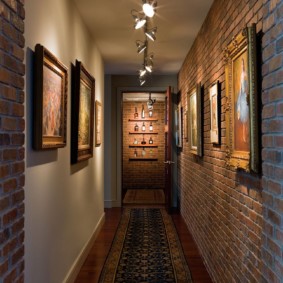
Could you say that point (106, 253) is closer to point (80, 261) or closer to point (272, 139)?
point (80, 261)

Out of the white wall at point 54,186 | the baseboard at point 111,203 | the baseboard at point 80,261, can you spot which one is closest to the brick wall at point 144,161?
the baseboard at point 111,203

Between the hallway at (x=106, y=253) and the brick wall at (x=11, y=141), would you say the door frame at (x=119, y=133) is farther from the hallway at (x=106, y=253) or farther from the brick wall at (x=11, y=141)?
the brick wall at (x=11, y=141)

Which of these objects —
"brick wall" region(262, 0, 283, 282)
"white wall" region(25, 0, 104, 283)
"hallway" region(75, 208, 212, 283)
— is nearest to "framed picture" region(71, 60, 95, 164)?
"white wall" region(25, 0, 104, 283)

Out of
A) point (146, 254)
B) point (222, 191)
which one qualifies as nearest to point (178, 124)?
point (146, 254)

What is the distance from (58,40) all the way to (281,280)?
89.7 inches

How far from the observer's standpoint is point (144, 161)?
10.2 meters

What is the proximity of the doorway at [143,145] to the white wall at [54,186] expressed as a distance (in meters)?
5.86

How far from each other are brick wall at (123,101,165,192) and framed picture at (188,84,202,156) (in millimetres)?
5409

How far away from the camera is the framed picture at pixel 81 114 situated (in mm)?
3332

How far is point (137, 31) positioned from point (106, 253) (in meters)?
2.67

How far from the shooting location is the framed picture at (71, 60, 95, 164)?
3.33 m

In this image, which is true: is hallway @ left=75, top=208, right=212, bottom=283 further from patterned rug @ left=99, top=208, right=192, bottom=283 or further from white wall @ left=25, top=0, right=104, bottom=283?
white wall @ left=25, top=0, right=104, bottom=283

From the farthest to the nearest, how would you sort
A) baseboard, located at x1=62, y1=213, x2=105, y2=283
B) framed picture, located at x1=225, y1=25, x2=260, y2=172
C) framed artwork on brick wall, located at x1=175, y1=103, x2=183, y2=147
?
1. framed artwork on brick wall, located at x1=175, y1=103, x2=183, y2=147
2. baseboard, located at x1=62, y1=213, x2=105, y2=283
3. framed picture, located at x1=225, y1=25, x2=260, y2=172

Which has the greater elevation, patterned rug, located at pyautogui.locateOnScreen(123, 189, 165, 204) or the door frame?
the door frame
